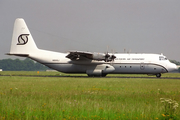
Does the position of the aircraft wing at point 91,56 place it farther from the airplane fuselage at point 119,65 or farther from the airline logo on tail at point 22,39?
the airline logo on tail at point 22,39

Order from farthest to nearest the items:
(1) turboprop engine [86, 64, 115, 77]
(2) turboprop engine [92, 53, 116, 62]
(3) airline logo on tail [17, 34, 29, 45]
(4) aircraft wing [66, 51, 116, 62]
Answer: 1. (3) airline logo on tail [17, 34, 29, 45]
2. (1) turboprop engine [86, 64, 115, 77]
3. (2) turboprop engine [92, 53, 116, 62]
4. (4) aircraft wing [66, 51, 116, 62]

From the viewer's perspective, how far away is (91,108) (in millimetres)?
11406

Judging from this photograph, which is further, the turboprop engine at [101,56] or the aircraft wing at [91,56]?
the turboprop engine at [101,56]

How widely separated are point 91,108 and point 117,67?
31.5 m

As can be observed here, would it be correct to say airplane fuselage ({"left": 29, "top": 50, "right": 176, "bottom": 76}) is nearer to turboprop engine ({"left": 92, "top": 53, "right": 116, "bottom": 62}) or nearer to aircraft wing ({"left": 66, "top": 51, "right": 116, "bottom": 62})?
aircraft wing ({"left": 66, "top": 51, "right": 116, "bottom": 62})

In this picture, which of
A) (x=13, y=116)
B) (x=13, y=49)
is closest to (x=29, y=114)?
(x=13, y=116)

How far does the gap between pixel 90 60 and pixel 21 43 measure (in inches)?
531

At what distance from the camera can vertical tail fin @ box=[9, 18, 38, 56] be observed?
151 feet

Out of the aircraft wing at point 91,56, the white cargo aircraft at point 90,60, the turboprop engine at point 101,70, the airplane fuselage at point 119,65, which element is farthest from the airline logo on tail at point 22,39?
the turboprop engine at point 101,70

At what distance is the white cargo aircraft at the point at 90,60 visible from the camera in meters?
42.0

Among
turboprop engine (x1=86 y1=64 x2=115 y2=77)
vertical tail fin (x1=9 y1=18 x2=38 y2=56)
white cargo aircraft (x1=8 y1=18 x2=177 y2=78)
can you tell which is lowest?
turboprop engine (x1=86 y1=64 x2=115 y2=77)

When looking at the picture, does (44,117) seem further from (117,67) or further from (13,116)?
(117,67)

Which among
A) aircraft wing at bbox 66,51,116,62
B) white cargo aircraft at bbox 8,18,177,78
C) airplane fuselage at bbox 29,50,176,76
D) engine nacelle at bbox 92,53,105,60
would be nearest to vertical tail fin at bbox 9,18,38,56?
white cargo aircraft at bbox 8,18,177,78

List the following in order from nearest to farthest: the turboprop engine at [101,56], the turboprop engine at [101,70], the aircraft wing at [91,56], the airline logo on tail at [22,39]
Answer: the aircraft wing at [91,56] → the turboprop engine at [101,56] → the turboprop engine at [101,70] → the airline logo on tail at [22,39]
